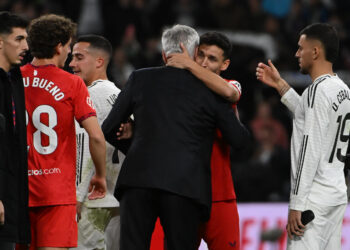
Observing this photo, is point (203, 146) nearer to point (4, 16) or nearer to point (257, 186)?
point (4, 16)

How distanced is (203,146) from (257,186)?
5.77 meters

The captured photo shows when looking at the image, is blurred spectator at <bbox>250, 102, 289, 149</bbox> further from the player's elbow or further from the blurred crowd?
the player's elbow

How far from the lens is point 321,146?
17.5 feet

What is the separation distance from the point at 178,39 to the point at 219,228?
1323 millimetres

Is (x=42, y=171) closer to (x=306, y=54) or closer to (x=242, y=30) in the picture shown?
(x=306, y=54)

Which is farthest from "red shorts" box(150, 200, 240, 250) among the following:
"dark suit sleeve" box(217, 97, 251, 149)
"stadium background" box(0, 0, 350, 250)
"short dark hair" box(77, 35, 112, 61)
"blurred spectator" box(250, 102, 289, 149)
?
"blurred spectator" box(250, 102, 289, 149)

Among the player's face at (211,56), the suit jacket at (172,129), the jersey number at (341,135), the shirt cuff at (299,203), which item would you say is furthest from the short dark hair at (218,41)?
the shirt cuff at (299,203)

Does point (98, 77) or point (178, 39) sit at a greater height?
point (178, 39)

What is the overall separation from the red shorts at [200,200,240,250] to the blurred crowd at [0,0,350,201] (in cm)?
631

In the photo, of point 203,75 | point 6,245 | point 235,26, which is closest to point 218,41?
point 203,75

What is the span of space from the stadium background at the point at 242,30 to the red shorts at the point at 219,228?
5.99 metres

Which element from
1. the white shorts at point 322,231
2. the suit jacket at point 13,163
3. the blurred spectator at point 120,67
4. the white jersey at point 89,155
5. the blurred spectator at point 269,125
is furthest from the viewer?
the blurred spectator at point 269,125

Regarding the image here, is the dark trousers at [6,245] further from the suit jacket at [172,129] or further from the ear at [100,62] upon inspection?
the ear at [100,62]

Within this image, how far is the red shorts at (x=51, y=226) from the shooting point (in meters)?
5.21
